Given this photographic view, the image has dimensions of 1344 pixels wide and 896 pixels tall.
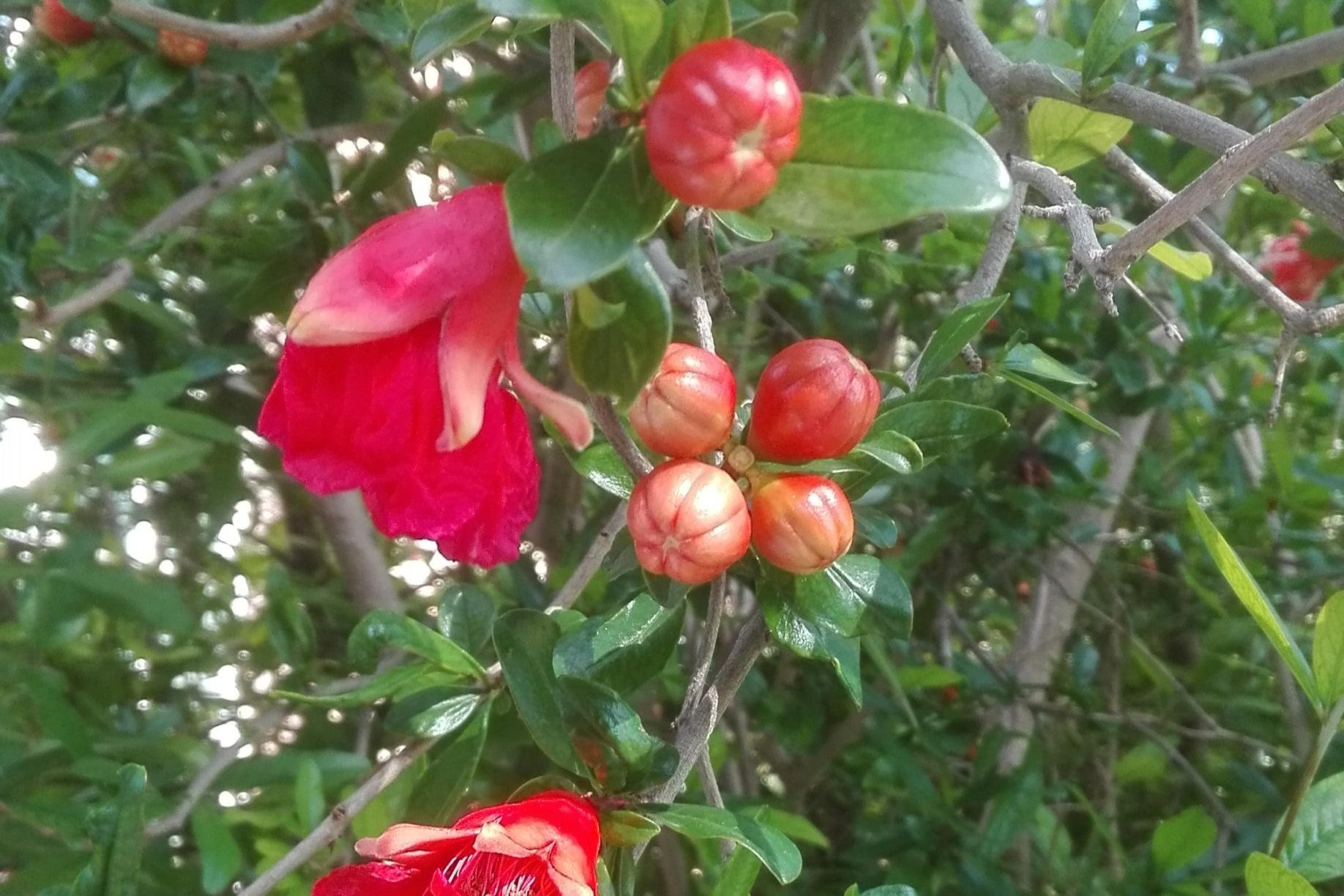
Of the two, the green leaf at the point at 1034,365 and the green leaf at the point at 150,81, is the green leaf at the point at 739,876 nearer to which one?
the green leaf at the point at 1034,365

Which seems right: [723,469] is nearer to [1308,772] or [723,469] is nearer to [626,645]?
[626,645]

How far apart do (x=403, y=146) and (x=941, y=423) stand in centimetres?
63

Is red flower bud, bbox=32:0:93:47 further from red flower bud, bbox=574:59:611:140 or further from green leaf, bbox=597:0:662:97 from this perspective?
green leaf, bbox=597:0:662:97

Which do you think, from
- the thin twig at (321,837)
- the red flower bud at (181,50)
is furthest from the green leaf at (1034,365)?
the red flower bud at (181,50)

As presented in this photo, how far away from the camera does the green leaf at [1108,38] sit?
0.51 m

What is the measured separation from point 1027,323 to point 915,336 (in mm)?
148

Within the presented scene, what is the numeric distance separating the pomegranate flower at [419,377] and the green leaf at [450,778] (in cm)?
17

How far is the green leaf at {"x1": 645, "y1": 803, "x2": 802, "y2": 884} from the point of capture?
428 mm

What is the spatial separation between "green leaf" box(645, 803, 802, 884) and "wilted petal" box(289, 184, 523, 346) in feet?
0.80

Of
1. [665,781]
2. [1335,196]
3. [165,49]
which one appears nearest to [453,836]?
[665,781]

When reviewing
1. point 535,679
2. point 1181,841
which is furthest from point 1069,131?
point 1181,841

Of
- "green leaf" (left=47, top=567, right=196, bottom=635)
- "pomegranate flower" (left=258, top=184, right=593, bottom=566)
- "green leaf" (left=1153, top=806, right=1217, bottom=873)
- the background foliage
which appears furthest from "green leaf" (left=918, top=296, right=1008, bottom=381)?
"green leaf" (left=47, top=567, right=196, bottom=635)

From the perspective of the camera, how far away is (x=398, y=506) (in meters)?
0.45

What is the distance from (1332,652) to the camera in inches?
21.0
